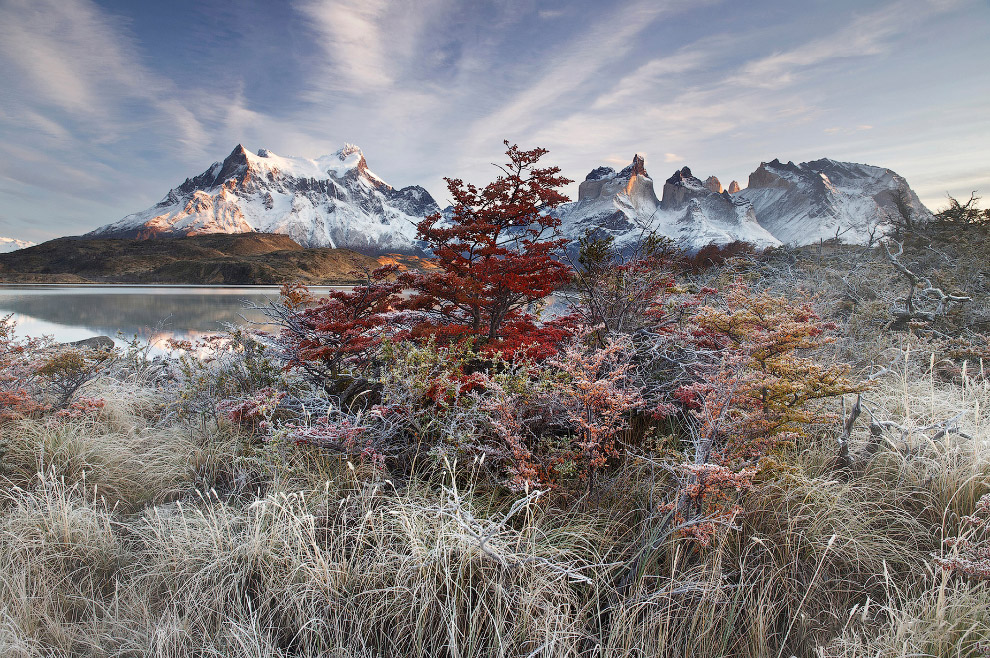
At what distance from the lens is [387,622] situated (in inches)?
87.1

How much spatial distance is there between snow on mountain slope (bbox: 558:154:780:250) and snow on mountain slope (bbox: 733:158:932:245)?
532 centimetres

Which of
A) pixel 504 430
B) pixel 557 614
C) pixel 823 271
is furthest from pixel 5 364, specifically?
pixel 823 271

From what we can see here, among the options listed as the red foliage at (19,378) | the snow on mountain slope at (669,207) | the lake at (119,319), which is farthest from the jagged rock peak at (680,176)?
the red foliage at (19,378)

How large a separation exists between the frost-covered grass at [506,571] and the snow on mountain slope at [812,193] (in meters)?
98.3

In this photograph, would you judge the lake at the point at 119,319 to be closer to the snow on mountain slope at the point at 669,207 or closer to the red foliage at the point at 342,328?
the red foliage at the point at 342,328

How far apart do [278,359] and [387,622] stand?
12.2 ft

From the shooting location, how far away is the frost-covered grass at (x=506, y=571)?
6.52ft

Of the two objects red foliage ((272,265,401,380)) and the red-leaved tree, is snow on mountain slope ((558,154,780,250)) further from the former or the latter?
red foliage ((272,265,401,380))

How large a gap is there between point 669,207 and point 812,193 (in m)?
29.5

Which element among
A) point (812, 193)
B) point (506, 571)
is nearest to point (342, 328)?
point (506, 571)

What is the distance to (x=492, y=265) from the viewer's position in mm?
4230

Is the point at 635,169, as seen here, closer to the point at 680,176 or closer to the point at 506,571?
the point at 680,176

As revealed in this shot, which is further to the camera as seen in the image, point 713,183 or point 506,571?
point 713,183

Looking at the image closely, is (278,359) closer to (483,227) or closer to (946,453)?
(483,227)
